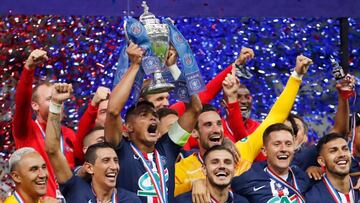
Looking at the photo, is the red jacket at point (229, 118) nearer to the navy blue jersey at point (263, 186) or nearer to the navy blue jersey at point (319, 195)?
the navy blue jersey at point (263, 186)

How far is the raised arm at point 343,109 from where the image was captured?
8.16m

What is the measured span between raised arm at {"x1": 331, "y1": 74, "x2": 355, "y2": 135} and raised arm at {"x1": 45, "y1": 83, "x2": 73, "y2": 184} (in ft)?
6.76

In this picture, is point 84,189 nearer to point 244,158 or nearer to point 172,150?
point 172,150

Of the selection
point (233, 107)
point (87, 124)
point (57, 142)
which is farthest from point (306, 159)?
point (57, 142)

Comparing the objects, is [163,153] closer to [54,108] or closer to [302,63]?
[54,108]

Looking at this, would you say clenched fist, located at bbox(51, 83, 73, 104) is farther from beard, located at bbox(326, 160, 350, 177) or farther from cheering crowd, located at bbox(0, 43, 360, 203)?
beard, located at bbox(326, 160, 350, 177)

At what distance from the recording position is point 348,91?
8180mm

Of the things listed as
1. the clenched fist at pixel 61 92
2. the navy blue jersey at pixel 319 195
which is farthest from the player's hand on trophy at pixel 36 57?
the navy blue jersey at pixel 319 195

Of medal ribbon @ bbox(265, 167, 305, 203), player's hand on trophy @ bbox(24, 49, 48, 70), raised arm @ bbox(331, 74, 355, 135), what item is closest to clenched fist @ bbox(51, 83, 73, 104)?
player's hand on trophy @ bbox(24, 49, 48, 70)

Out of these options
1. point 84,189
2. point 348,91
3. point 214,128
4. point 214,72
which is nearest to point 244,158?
point 214,128

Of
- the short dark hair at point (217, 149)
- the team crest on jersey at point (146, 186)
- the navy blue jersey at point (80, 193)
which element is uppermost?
the short dark hair at point (217, 149)

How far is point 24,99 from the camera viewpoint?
24.3 feet

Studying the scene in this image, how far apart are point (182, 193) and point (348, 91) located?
1412 mm

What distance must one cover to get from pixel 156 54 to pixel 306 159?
147 centimetres
